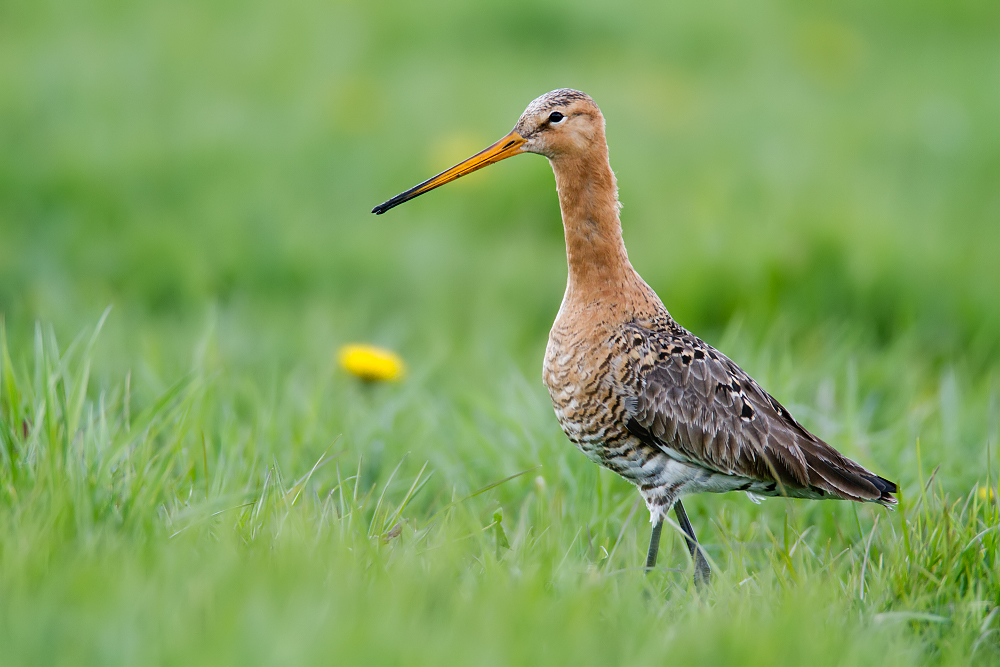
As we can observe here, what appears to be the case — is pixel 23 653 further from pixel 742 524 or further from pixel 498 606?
pixel 742 524

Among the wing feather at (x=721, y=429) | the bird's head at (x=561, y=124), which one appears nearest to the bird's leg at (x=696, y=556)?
the wing feather at (x=721, y=429)

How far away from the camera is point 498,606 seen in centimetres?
268

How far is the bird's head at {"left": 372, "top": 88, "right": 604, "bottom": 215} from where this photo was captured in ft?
12.3

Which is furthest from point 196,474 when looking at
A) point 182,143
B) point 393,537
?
point 182,143

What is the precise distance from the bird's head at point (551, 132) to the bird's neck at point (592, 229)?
Result: 0.21 ft

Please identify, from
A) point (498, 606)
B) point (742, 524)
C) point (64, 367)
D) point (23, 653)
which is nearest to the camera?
point (23, 653)

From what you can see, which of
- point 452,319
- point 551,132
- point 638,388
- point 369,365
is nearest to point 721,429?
point 638,388

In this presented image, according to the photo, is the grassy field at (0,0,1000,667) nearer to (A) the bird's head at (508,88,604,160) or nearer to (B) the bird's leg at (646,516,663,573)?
(B) the bird's leg at (646,516,663,573)

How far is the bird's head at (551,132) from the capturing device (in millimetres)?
3750

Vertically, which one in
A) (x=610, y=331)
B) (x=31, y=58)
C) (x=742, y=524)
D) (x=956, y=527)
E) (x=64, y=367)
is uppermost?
(x=31, y=58)

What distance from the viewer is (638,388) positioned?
144 inches

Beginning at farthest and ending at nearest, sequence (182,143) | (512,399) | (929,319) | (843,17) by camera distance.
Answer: (843,17) → (182,143) → (929,319) → (512,399)

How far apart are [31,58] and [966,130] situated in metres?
8.09

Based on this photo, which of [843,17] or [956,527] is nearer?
[956,527]
